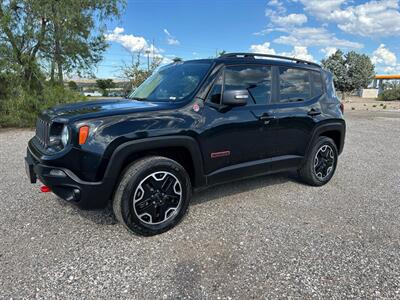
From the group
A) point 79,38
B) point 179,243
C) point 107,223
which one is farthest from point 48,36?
point 179,243

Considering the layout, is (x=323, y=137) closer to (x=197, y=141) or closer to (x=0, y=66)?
(x=197, y=141)

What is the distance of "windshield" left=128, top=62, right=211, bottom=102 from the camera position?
3508 mm

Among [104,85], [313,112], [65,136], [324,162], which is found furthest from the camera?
[104,85]

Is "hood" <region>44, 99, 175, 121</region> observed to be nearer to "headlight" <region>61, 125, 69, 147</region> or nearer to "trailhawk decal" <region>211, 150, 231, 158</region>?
"headlight" <region>61, 125, 69, 147</region>

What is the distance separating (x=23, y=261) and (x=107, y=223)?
35.7 inches

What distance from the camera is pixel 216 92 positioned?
3447 mm

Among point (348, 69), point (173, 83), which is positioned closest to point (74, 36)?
point (173, 83)

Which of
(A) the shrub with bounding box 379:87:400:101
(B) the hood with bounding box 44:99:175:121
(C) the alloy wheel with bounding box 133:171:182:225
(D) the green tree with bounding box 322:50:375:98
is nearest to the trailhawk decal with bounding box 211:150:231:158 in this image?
(C) the alloy wheel with bounding box 133:171:182:225

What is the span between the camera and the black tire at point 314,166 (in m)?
4.54

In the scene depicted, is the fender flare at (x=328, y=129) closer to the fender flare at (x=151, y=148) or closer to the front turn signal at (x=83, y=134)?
the fender flare at (x=151, y=148)

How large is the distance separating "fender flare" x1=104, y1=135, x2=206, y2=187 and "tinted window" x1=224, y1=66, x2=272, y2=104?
853 mm

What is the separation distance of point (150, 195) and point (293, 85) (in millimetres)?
2564

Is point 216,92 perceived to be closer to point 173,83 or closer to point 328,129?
point 173,83

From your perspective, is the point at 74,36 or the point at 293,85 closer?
the point at 293,85
